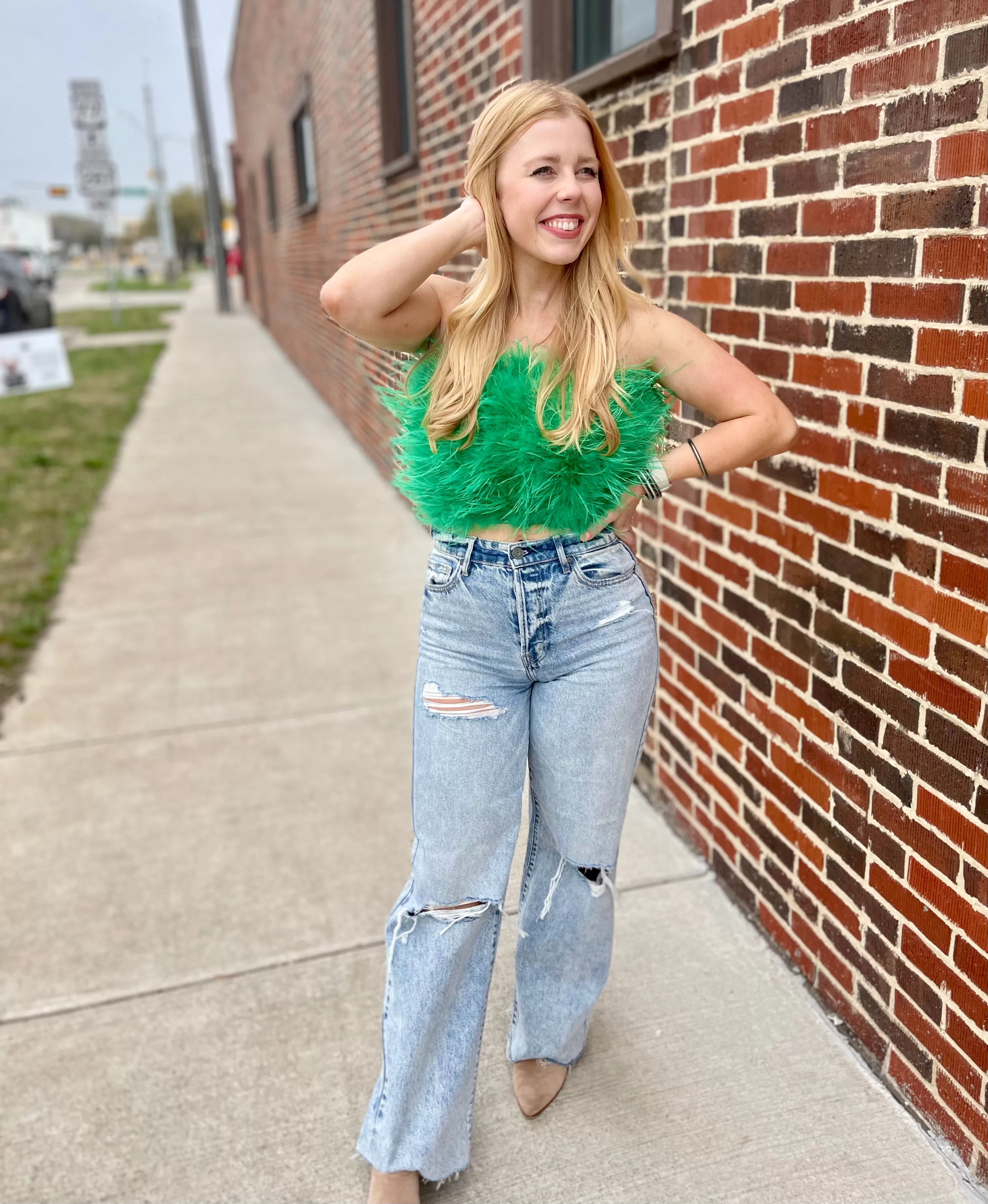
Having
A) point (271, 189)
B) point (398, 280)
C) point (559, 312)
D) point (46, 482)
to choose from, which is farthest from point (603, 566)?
point (271, 189)

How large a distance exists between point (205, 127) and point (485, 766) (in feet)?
92.9

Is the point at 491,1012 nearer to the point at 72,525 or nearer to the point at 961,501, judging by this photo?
the point at 961,501

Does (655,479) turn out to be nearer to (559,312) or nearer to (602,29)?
(559,312)

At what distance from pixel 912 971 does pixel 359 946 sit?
1.38 m

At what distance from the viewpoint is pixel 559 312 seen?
180 cm

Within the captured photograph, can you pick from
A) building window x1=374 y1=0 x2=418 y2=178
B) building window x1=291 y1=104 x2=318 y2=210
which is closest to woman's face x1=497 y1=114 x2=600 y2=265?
building window x1=374 y1=0 x2=418 y2=178

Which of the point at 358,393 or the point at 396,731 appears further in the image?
the point at 358,393

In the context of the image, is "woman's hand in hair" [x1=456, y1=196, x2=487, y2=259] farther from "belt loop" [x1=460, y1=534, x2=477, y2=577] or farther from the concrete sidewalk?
the concrete sidewalk

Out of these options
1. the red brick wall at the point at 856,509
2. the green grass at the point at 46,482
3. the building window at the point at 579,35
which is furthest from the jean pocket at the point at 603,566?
the green grass at the point at 46,482

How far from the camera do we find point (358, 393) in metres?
8.67

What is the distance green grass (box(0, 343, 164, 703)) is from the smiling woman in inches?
122

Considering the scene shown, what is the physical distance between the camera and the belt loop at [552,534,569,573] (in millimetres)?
1758

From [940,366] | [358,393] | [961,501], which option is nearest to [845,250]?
[940,366]

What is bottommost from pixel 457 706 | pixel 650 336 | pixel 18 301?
pixel 457 706
